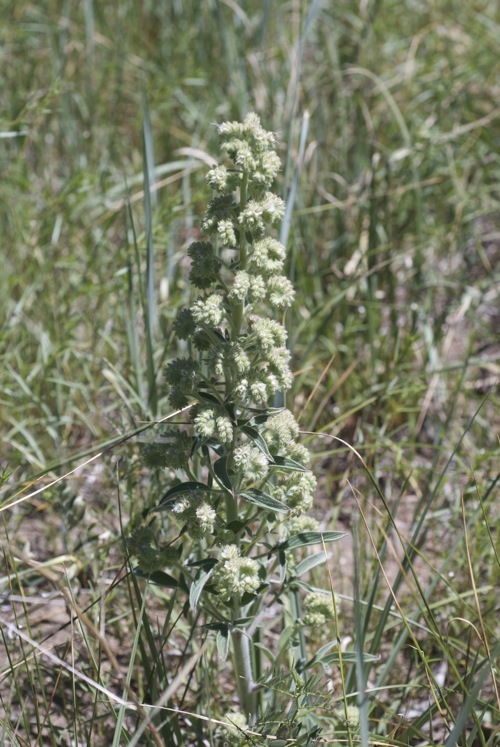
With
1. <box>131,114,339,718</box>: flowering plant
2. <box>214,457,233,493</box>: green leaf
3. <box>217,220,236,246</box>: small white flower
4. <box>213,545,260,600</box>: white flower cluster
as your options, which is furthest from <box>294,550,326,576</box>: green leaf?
<box>217,220,236,246</box>: small white flower

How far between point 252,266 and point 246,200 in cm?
13

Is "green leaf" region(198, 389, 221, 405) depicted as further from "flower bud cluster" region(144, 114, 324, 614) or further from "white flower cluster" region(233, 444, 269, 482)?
"white flower cluster" region(233, 444, 269, 482)

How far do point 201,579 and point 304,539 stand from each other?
24 centimetres

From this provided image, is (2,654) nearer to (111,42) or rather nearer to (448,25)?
(111,42)

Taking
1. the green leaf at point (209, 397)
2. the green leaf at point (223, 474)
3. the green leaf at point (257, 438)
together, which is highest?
the green leaf at point (209, 397)

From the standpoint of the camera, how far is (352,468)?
2.95 meters

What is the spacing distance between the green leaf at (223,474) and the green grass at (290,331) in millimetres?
249

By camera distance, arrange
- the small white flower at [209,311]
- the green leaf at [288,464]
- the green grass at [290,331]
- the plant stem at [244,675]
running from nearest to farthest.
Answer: the small white flower at [209,311], the green leaf at [288,464], the plant stem at [244,675], the green grass at [290,331]

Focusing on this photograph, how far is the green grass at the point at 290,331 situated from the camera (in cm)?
208

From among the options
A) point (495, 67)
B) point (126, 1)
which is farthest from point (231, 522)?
point (126, 1)

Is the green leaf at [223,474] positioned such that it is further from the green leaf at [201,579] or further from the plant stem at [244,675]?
the plant stem at [244,675]

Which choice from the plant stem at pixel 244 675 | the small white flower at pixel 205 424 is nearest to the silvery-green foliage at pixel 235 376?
the small white flower at pixel 205 424

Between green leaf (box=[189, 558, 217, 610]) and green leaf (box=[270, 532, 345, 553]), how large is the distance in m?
0.13

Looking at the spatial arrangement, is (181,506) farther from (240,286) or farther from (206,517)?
(240,286)
